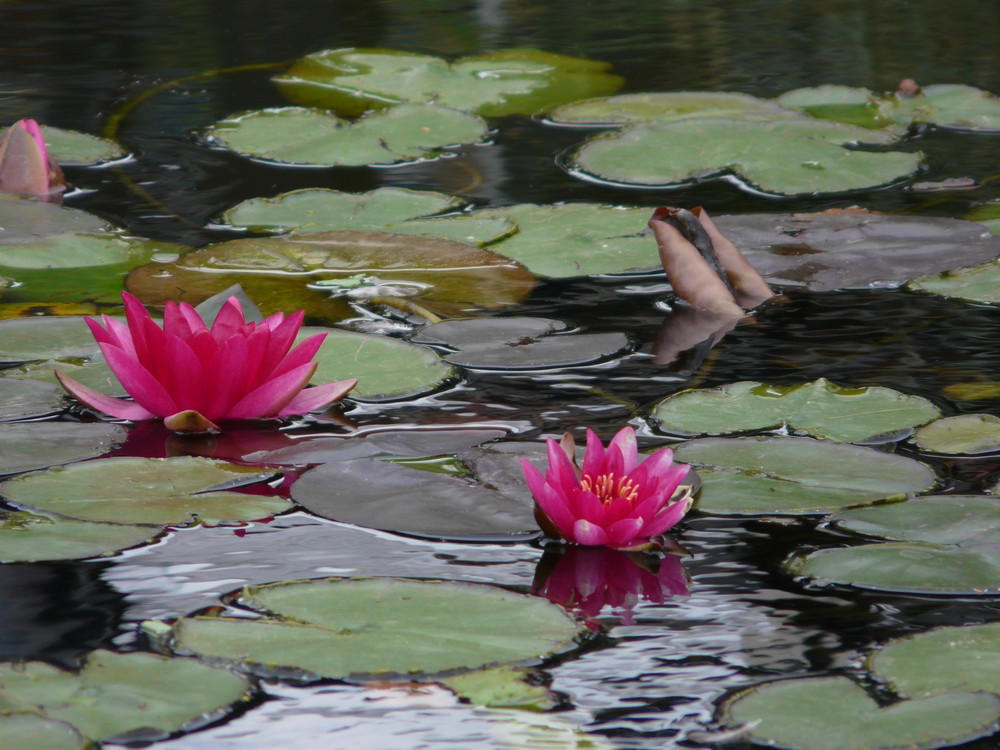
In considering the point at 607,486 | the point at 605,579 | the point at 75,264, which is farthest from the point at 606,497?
the point at 75,264

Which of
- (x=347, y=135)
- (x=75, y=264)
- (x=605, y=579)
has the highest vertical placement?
(x=347, y=135)

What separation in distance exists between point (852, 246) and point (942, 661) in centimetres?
174

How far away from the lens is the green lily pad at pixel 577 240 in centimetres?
286

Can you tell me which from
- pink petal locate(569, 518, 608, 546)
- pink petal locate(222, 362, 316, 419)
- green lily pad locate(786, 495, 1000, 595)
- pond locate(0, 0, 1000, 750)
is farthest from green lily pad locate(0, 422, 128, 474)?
green lily pad locate(786, 495, 1000, 595)

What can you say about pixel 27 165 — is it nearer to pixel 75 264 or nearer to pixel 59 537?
pixel 75 264

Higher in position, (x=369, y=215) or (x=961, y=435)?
(x=369, y=215)

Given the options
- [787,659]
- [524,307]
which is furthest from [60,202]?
[787,659]

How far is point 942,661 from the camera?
130 cm

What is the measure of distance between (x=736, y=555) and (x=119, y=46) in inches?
177

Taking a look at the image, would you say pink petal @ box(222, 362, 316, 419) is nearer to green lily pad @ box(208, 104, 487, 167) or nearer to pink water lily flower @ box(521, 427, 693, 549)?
pink water lily flower @ box(521, 427, 693, 549)

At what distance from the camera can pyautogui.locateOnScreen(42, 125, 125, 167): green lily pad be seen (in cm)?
375

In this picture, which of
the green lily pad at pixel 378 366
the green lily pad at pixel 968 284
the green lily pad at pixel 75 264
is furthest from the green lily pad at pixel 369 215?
the green lily pad at pixel 968 284

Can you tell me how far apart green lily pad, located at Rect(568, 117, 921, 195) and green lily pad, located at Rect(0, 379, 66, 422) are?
6.07ft

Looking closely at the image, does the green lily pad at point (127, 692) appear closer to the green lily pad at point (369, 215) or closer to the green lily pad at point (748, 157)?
the green lily pad at point (369, 215)
